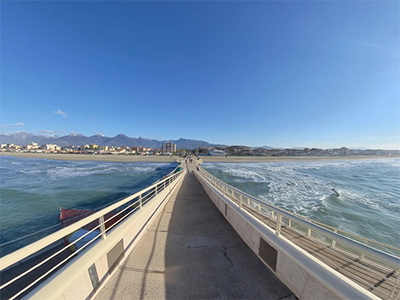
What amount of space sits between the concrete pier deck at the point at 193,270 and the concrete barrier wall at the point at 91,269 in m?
0.17

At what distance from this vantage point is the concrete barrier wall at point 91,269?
1.82 metres

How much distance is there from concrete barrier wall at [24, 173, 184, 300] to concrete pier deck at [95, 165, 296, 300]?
172 millimetres

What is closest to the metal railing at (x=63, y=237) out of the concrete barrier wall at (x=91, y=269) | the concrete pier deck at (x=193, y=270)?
the concrete barrier wall at (x=91, y=269)

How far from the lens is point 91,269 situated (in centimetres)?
232

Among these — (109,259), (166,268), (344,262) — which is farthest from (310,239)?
(109,259)

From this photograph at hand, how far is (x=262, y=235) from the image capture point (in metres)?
3.03

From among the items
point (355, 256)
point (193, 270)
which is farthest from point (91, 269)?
point (355, 256)

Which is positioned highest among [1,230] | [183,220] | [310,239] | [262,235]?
[262,235]

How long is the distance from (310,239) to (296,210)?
9751 mm

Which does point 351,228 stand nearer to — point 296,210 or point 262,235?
point 296,210

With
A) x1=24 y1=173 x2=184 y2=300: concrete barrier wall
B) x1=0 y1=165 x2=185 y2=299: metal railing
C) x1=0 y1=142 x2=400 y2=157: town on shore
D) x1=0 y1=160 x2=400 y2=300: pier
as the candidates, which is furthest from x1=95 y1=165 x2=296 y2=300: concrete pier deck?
x1=0 y1=142 x2=400 y2=157: town on shore

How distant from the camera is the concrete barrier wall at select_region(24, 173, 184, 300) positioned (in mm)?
1822

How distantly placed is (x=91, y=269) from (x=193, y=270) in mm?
1733

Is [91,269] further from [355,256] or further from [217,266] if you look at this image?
[355,256]
